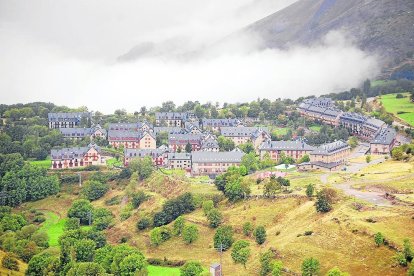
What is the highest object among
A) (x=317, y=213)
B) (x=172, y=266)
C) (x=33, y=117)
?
(x=33, y=117)

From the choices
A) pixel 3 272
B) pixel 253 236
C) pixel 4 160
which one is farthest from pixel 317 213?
pixel 4 160

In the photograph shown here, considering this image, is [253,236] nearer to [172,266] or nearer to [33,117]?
[172,266]

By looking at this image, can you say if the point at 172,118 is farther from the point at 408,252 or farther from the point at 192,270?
the point at 408,252

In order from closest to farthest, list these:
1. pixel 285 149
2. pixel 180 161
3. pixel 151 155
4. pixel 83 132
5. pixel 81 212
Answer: pixel 81 212 < pixel 180 161 < pixel 285 149 < pixel 151 155 < pixel 83 132

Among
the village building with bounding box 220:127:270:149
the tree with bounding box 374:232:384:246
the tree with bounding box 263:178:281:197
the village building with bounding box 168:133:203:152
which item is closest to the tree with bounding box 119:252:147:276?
the tree with bounding box 263:178:281:197

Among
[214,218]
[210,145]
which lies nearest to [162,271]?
[214,218]

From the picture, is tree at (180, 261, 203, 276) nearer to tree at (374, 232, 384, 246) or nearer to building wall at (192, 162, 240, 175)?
tree at (374, 232, 384, 246)
